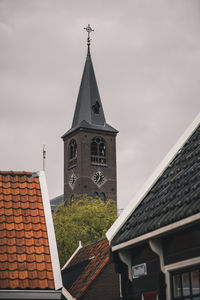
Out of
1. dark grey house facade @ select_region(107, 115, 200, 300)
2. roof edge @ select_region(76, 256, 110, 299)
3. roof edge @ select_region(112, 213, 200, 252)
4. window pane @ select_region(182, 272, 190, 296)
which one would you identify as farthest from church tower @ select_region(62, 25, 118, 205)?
window pane @ select_region(182, 272, 190, 296)

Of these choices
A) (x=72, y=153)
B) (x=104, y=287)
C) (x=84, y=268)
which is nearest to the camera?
(x=104, y=287)

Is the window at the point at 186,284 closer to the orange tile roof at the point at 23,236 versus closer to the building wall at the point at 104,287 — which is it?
the orange tile roof at the point at 23,236

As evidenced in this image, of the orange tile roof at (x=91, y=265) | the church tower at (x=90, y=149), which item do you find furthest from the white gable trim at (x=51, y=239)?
the church tower at (x=90, y=149)

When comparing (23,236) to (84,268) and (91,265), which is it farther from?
(84,268)

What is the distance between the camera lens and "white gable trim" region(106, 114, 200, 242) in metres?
9.23

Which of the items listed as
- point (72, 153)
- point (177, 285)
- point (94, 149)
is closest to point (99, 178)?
point (94, 149)

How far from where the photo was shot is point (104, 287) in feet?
57.6

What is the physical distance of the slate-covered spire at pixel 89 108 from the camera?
3091 inches

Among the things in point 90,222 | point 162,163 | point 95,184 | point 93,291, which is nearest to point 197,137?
point 162,163

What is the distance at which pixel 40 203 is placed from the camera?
9.98 meters

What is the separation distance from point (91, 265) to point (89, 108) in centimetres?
6021

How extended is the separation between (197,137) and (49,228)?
10.1ft

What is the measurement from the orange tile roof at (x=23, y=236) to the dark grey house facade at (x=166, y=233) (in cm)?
124

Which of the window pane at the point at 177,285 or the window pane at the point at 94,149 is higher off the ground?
the window pane at the point at 94,149
